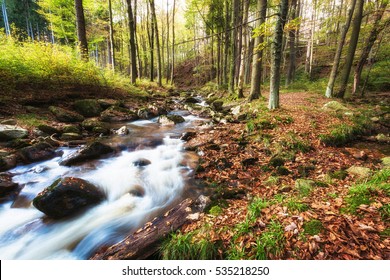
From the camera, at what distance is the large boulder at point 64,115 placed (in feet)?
30.8

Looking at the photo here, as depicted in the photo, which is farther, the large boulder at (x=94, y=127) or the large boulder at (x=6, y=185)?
the large boulder at (x=94, y=127)

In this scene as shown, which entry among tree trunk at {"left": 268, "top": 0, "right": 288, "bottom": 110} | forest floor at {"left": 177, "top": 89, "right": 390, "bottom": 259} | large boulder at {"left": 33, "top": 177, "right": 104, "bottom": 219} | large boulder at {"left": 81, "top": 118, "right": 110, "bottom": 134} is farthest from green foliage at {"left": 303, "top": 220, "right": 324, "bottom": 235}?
large boulder at {"left": 81, "top": 118, "right": 110, "bottom": 134}

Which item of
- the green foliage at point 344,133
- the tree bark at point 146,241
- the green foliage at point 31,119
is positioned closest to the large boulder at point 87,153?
the green foliage at point 31,119

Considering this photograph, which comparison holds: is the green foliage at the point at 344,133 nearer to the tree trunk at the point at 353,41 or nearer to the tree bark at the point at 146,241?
the tree bark at the point at 146,241

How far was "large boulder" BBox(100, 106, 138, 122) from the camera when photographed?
1120 centimetres

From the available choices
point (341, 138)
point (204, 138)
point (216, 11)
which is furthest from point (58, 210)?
point (216, 11)

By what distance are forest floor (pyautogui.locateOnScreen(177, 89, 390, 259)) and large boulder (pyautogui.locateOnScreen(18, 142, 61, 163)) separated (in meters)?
4.95

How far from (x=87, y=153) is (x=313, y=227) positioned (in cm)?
661

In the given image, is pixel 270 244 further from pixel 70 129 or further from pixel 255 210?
pixel 70 129

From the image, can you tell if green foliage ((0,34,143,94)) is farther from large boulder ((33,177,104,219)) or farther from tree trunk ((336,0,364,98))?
tree trunk ((336,0,364,98))

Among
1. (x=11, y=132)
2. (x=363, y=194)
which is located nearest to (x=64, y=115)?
(x=11, y=132)

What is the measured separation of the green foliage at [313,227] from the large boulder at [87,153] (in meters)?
6.47
